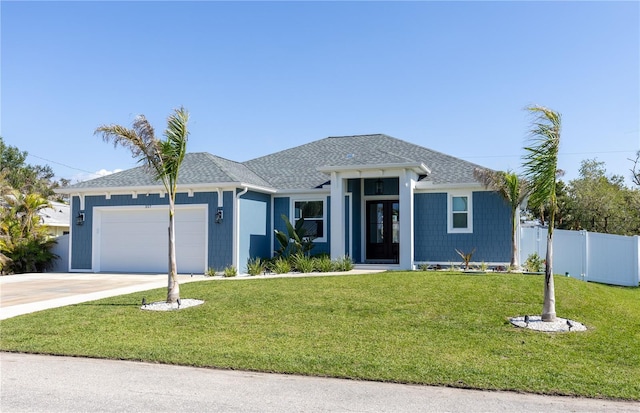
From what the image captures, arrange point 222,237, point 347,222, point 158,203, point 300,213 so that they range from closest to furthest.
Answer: point 222,237 < point 347,222 < point 158,203 < point 300,213

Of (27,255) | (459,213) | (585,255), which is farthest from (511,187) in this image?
(27,255)

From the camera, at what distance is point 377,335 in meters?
8.08

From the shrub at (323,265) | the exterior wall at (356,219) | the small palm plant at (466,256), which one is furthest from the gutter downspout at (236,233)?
the small palm plant at (466,256)

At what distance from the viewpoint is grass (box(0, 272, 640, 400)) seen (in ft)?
20.6

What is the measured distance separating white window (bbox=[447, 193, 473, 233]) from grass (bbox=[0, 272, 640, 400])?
527 centimetres

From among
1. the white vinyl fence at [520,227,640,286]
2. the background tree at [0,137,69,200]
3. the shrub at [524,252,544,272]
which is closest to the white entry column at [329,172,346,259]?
the shrub at [524,252,544,272]

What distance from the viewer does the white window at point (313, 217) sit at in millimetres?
19062

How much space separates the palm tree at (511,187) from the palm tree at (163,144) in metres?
10.0

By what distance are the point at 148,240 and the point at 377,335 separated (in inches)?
527

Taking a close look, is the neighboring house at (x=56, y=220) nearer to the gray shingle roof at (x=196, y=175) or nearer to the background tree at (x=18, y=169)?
the gray shingle roof at (x=196, y=175)

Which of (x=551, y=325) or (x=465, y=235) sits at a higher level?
(x=465, y=235)

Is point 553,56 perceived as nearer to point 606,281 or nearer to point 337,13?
point 337,13

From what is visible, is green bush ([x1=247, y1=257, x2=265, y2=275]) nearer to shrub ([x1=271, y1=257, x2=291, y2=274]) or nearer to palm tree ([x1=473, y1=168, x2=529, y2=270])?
shrub ([x1=271, y1=257, x2=291, y2=274])

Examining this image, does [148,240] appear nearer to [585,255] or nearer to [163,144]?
[163,144]
